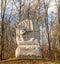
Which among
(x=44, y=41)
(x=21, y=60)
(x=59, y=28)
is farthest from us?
(x=44, y=41)

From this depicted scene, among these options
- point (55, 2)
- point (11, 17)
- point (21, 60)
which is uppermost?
point (55, 2)

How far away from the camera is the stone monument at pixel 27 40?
1207 centimetres

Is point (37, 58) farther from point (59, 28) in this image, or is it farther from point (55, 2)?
point (55, 2)

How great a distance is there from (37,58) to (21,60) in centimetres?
103

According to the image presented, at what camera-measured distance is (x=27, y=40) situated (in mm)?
12367

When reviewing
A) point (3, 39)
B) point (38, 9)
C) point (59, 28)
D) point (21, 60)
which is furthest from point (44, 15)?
point (21, 60)

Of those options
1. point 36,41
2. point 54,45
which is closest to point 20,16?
point 54,45

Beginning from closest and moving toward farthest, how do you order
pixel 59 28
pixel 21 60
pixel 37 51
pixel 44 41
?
pixel 21 60
pixel 37 51
pixel 59 28
pixel 44 41

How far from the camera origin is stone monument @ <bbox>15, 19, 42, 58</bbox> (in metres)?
12.1

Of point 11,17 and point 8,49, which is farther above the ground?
point 11,17

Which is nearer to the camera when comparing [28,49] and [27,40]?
[28,49]

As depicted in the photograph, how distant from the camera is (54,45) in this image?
68.8 ft

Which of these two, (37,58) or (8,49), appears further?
(8,49)

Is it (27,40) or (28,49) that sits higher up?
(27,40)
